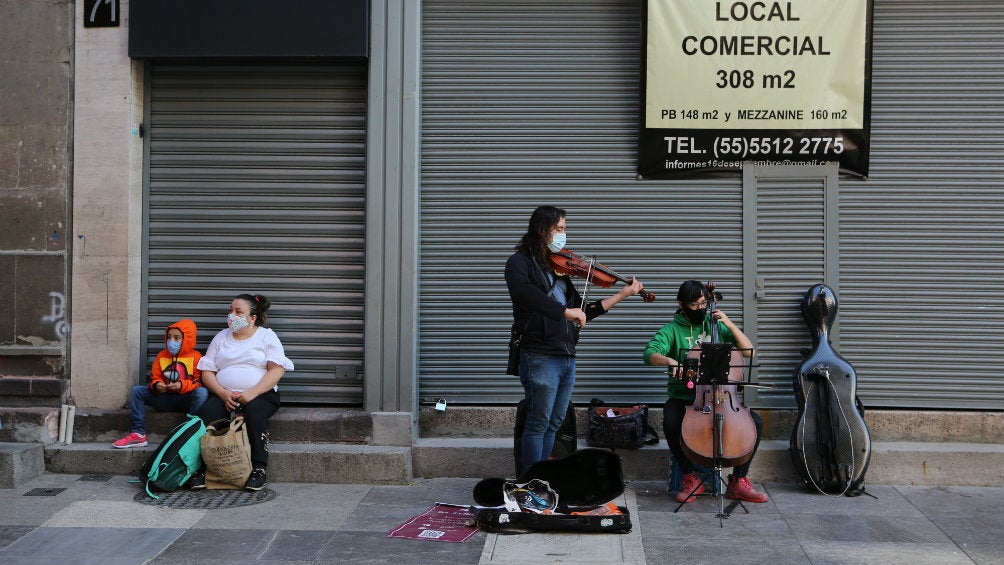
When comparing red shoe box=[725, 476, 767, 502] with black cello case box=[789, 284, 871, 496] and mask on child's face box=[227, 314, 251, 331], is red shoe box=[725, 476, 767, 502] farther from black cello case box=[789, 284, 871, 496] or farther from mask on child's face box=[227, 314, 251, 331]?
mask on child's face box=[227, 314, 251, 331]

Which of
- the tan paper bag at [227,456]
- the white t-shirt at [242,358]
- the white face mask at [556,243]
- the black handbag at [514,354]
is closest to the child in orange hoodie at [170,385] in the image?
the white t-shirt at [242,358]

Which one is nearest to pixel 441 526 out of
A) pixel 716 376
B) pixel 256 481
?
pixel 256 481

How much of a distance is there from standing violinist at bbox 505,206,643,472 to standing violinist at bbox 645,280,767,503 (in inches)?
29.1

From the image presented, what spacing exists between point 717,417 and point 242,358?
11.4ft

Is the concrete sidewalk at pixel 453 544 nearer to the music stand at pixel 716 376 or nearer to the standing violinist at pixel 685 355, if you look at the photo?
the standing violinist at pixel 685 355

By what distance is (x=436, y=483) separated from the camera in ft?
25.1

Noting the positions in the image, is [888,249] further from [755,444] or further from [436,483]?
[436,483]

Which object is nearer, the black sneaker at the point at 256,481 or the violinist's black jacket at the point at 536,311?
the violinist's black jacket at the point at 536,311

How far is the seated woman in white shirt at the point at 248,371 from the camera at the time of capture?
24.5 feet

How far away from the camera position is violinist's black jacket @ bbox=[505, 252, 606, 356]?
6.53 metres

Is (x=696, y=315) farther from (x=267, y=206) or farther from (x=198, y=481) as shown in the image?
(x=198, y=481)

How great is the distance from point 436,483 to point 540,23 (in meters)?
3.66

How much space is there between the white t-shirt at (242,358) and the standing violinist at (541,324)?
2.04 metres

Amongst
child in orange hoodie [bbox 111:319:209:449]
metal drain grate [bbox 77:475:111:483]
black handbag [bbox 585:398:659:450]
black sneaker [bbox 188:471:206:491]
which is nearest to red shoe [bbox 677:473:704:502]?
black handbag [bbox 585:398:659:450]
